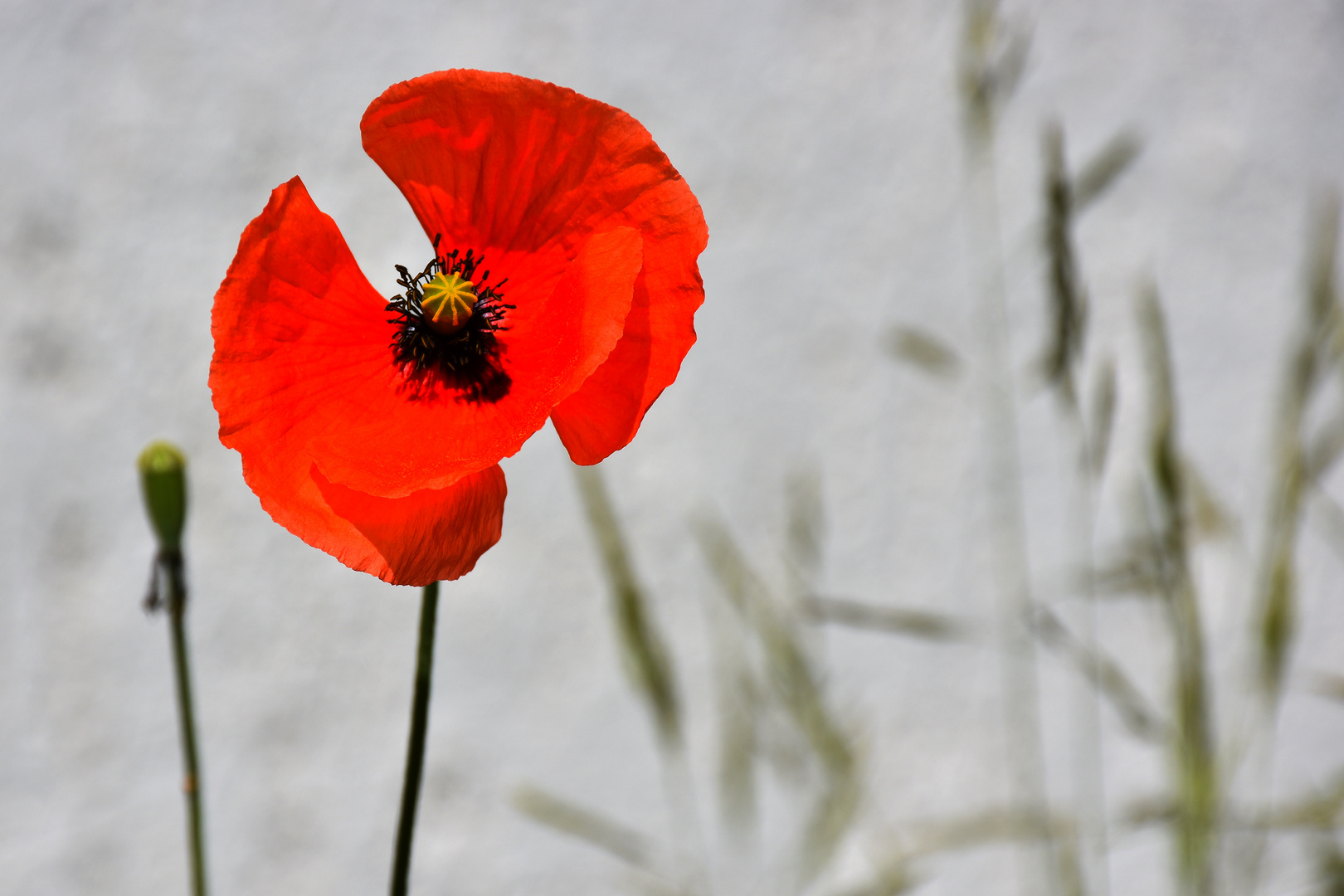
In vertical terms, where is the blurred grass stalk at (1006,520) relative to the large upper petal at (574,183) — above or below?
above

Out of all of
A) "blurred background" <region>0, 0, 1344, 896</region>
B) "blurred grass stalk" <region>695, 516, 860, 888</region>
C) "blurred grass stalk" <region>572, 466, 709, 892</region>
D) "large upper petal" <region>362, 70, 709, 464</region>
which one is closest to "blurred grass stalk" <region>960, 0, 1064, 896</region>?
"blurred background" <region>0, 0, 1344, 896</region>

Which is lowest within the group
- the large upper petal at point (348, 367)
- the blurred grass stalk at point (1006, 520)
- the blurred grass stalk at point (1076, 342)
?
the large upper petal at point (348, 367)

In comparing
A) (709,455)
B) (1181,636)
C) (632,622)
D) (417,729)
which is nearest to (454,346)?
(417,729)

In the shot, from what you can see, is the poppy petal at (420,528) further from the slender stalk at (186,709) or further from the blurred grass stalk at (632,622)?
the blurred grass stalk at (632,622)

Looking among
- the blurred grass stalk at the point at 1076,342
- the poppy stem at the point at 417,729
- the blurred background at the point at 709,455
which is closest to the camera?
the poppy stem at the point at 417,729

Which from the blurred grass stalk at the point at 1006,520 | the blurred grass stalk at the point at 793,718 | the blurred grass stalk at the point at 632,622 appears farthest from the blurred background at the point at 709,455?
the blurred grass stalk at the point at 632,622

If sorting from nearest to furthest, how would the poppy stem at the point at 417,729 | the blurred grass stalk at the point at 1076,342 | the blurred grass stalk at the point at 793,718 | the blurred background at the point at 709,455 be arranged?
the poppy stem at the point at 417,729, the blurred grass stalk at the point at 1076,342, the blurred grass stalk at the point at 793,718, the blurred background at the point at 709,455

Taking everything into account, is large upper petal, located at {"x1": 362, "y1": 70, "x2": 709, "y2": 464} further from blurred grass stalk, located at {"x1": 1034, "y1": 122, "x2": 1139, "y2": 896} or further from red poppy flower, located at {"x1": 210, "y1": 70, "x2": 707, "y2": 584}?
blurred grass stalk, located at {"x1": 1034, "y1": 122, "x2": 1139, "y2": 896}

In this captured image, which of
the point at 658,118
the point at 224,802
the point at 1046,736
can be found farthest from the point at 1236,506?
the point at 224,802

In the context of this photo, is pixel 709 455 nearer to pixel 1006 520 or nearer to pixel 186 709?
pixel 1006 520
